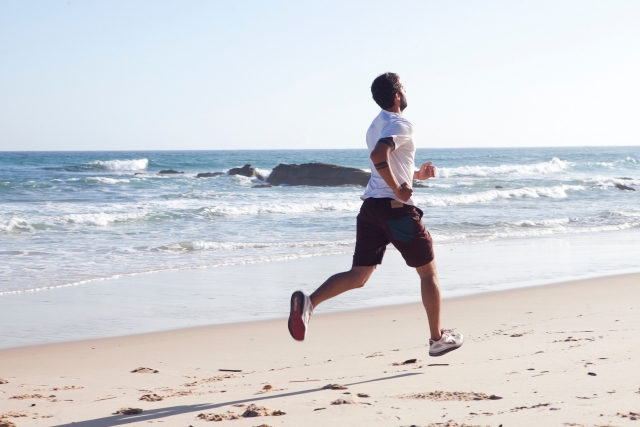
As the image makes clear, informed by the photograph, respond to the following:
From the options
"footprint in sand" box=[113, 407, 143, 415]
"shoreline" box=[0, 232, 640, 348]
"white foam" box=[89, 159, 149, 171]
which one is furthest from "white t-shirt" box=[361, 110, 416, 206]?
"white foam" box=[89, 159, 149, 171]

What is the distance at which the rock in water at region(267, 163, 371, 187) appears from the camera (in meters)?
31.9

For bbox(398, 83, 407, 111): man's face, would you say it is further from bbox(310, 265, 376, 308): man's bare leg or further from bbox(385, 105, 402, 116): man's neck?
bbox(310, 265, 376, 308): man's bare leg

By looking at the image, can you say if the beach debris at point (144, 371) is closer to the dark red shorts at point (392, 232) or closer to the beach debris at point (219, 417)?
the beach debris at point (219, 417)

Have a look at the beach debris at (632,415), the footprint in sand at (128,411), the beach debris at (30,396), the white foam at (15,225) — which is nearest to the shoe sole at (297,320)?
the footprint in sand at (128,411)

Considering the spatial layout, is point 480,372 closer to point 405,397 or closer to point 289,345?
point 405,397

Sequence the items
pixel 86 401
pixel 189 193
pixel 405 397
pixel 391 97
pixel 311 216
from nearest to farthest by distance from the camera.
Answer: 1. pixel 405 397
2. pixel 86 401
3. pixel 391 97
4. pixel 311 216
5. pixel 189 193

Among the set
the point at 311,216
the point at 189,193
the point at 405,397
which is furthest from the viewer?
the point at 189,193

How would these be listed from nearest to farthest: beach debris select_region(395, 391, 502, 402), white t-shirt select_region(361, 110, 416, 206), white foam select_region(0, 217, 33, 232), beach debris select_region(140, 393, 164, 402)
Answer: beach debris select_region(395, 391, 502, 402), beach debris select_region(140, 393, 164, 402), white t-shirt select_region(361, 110, 416, 206), white foam select_region(0, 217, 33, 232)

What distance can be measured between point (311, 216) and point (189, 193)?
Answer: 10.2m

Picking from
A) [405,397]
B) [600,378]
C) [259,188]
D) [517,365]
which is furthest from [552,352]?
[259,188]

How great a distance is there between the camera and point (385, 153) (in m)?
3.76

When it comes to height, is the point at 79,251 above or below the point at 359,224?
below

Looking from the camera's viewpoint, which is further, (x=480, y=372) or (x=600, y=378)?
(x=480, y=372)

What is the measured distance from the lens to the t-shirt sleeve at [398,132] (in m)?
3.84
